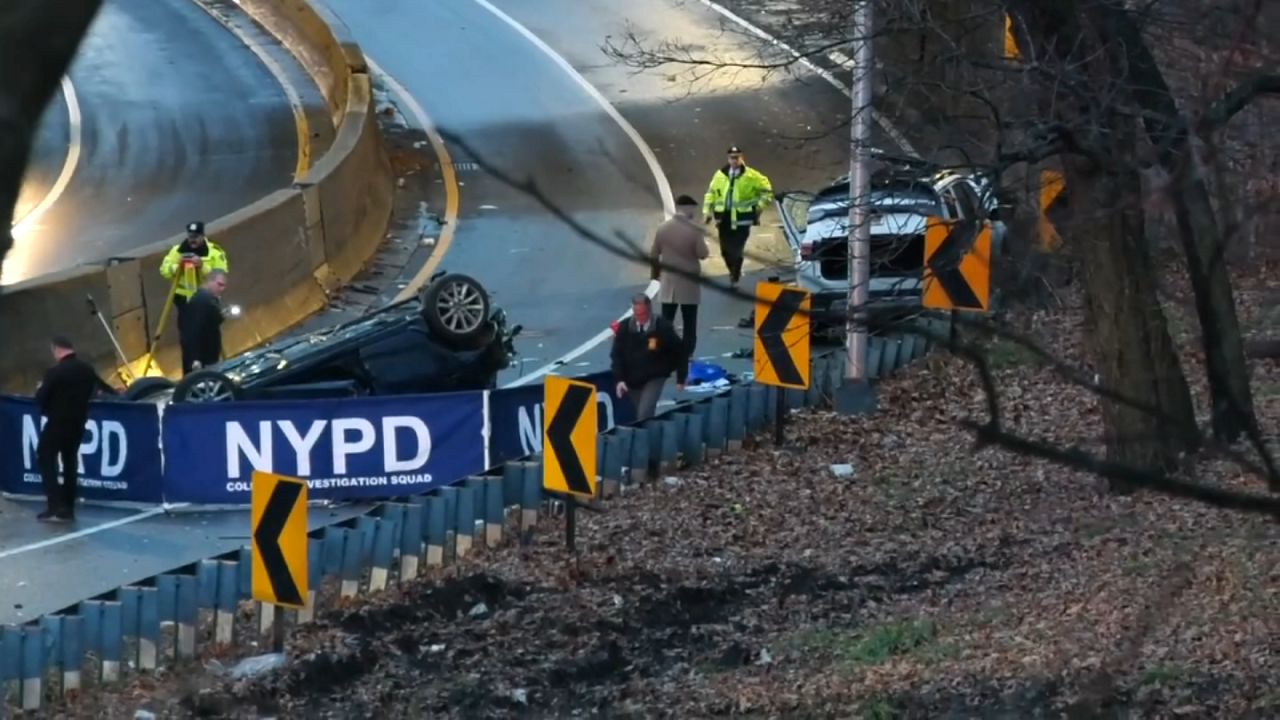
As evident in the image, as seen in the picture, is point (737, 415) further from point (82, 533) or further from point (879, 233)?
point (82, 533)

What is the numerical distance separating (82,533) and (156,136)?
57.2 feet

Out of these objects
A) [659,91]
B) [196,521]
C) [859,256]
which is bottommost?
[196,521]

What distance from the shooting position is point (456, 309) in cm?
1664

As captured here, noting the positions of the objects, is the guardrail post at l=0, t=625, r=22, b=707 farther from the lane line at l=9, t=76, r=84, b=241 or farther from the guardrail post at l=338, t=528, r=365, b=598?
the lane line at l=9, t=76, r=84, b=241

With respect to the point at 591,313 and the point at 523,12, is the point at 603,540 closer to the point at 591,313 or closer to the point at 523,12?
the point at 591,313

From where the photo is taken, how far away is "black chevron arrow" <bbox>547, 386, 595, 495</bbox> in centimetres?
1292

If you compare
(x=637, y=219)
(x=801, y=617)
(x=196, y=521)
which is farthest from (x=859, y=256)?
(x=637, y=219)

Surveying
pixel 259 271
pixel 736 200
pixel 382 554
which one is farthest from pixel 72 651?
pixel 736 200

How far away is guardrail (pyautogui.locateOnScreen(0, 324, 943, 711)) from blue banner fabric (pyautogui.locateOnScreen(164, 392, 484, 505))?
0.38 m

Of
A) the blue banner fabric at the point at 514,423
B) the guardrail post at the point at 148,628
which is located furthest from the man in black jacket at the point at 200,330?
the guardrail post at the point at 148,628

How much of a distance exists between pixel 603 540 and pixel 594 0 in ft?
91.8

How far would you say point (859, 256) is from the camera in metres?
15.4

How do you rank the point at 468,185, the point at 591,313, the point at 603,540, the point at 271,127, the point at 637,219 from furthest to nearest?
the point at 271,127 → the point at 468,185 → the point at 637,219 → the point at 591,313 → the point at 603,540

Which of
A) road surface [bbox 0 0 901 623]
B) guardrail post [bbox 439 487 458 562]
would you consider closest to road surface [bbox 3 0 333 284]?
road surface [bbox 0 0 901 623]
